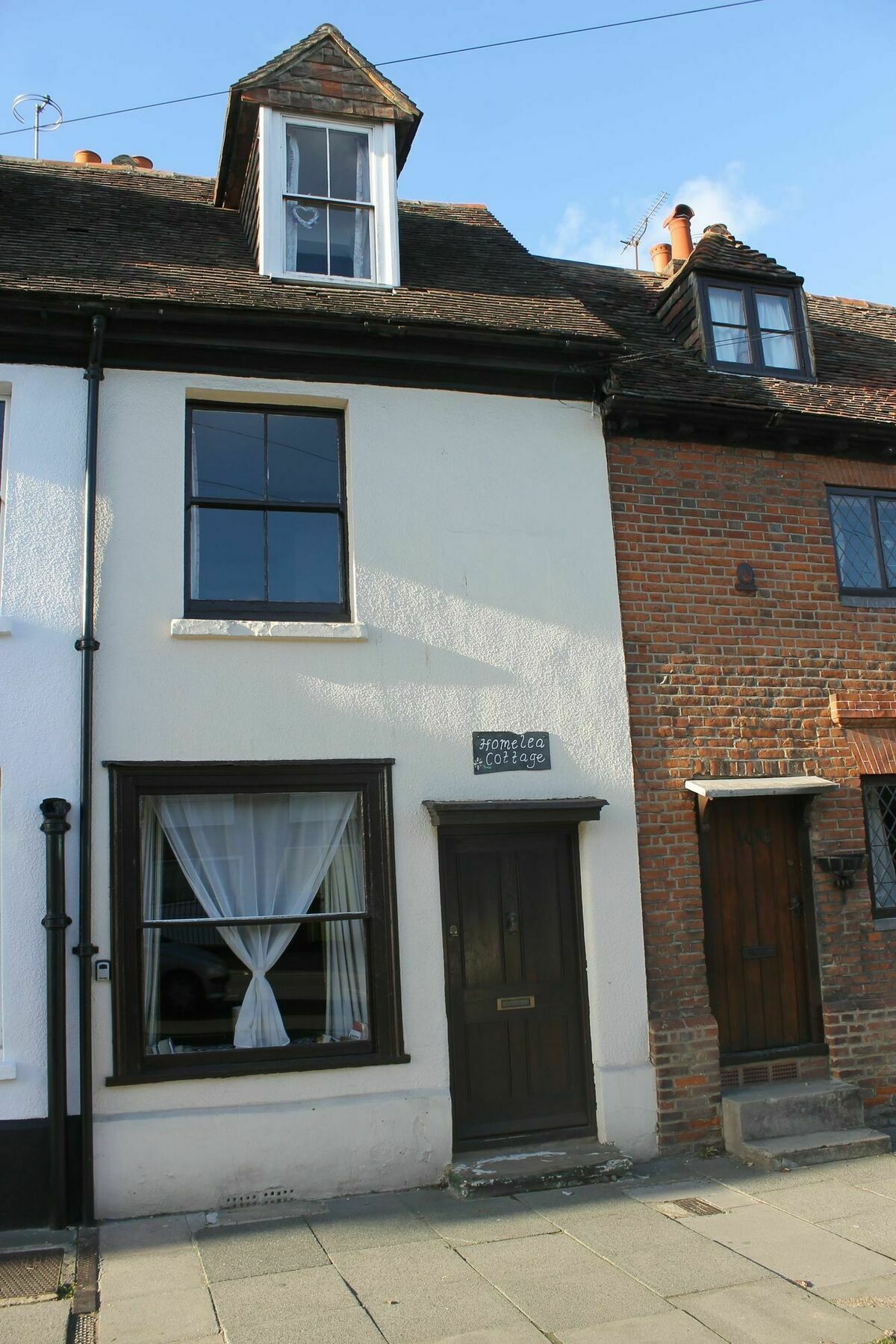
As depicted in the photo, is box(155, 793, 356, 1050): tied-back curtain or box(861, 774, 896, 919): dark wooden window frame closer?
box(155, 793, 356, 1050): tied-back curtain

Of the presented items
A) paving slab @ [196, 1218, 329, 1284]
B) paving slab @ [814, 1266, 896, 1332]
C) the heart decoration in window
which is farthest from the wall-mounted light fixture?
the heart decoration in window

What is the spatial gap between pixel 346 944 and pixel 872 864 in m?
4.19

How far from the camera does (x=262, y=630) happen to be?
22.9ft

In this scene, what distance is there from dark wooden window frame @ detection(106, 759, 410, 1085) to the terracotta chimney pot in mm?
7339

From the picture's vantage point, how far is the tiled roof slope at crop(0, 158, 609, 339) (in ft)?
24.0

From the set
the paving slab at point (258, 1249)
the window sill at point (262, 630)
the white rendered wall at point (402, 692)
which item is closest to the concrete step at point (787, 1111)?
the white rendered wall at point (402, 692)

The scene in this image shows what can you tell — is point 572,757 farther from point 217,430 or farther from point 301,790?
point 217,430

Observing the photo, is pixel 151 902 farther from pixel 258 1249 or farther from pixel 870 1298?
pixel 870 1298

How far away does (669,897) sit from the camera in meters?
7.56

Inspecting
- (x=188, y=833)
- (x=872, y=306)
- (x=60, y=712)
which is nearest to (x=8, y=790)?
(x=60, y=712)

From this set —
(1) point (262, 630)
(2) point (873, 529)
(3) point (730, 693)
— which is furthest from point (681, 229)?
(1) point (262, 630)

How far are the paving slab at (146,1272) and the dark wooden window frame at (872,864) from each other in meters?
5.44

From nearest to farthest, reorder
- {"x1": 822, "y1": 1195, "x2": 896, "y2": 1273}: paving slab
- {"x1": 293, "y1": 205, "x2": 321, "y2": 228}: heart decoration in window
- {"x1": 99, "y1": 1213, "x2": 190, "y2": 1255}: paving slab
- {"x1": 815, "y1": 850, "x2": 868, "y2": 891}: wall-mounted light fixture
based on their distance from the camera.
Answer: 1. {"x1": 822, "y1": 1195, "x2": 896, "y2": 1273}: paving slab
2. {"x1": 99, "y1": 1213, "x2": 190, "y2": 1255}: paving slab
3. {"x1": 815, "y1": 850, "x2": 868, "y2": 891}: wall-mounted light fixture
4. {"x1": 293, "y1": 205, "x2": 321, "y2": 228}: heart decoration in window

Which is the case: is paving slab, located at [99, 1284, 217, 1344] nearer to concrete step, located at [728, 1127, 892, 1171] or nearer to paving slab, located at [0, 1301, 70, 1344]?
paving slab, located at [0, 1301, 70, 1344]
